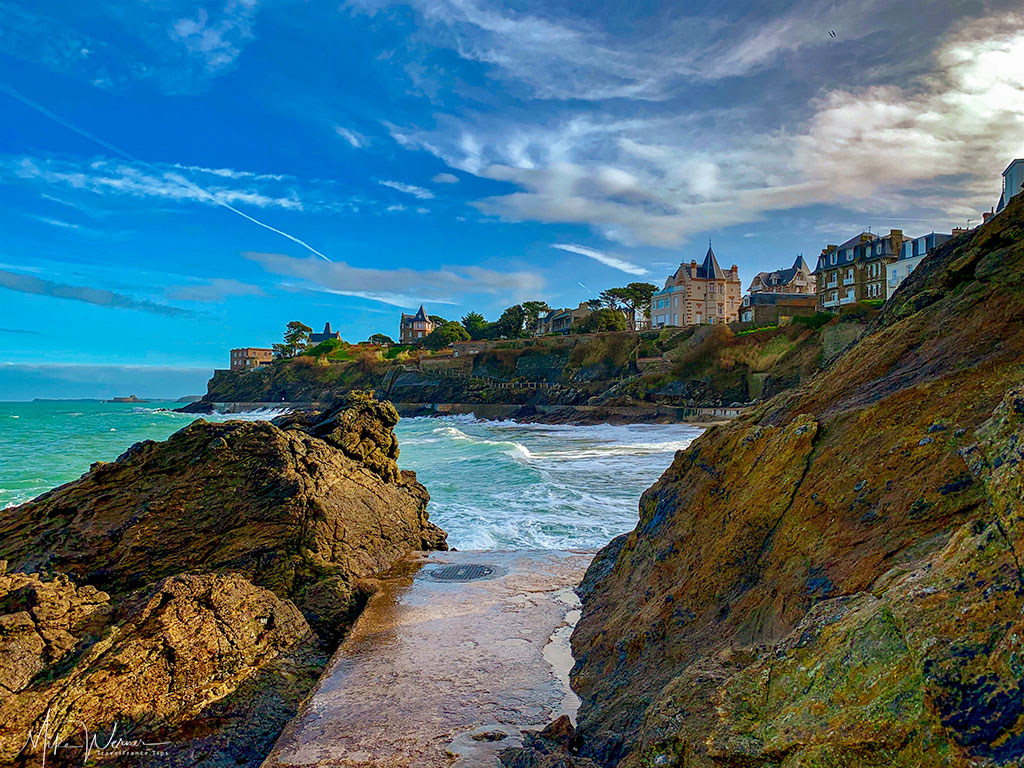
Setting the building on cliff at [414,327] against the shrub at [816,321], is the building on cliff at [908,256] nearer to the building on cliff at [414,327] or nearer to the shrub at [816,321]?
the shrub at [816,321]

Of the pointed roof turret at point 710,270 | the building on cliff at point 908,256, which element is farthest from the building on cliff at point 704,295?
the building on cliff at point 908,256

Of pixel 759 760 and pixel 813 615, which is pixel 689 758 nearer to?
pixel 759 760

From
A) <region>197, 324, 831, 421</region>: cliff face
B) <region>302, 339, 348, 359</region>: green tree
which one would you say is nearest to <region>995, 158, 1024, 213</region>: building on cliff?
<region>197, 324, 831, 421</region>: cliff face

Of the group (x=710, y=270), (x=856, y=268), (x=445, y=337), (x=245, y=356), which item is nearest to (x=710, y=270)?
(x=710, y=270)

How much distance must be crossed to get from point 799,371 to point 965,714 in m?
42.2

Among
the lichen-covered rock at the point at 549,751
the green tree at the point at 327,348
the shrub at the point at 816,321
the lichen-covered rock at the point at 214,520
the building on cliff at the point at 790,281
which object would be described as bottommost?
the lichen-covered rock at the point at 549,751

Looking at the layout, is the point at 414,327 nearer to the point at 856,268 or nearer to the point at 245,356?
the point at 245,356

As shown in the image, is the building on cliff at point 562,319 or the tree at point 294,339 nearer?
the building on cliff at point 562,319

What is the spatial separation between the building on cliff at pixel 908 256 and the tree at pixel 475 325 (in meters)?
62.9

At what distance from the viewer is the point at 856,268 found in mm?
49500

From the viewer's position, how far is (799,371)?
130 ft

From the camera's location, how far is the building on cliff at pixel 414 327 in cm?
11507

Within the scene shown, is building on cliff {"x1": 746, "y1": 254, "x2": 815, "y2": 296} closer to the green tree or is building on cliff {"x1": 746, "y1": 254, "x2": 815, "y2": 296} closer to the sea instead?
the sea

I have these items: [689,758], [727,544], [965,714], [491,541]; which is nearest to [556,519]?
[491,541]
